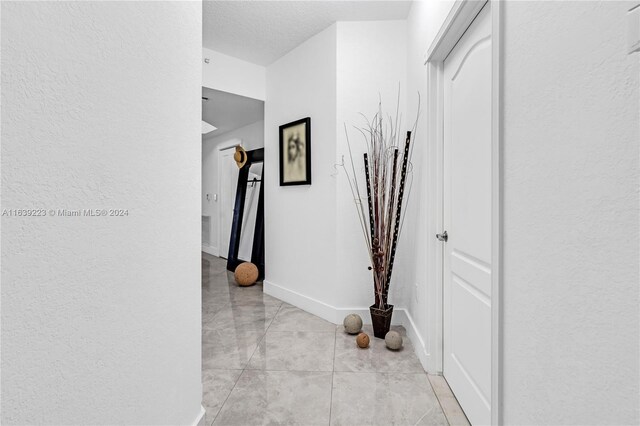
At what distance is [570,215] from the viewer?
0.72 m

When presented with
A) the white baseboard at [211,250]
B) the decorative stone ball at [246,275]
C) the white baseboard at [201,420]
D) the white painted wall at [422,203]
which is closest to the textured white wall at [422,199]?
the white painted wall at [422,203]

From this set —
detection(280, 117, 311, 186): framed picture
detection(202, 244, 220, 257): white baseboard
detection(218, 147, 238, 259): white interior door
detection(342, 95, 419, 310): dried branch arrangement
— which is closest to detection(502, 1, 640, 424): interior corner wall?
detection(342, 95, 419, 310): dried branch arrangement

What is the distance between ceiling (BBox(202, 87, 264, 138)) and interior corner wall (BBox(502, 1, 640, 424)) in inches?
122

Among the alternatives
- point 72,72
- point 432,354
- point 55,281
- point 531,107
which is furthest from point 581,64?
point 432,354

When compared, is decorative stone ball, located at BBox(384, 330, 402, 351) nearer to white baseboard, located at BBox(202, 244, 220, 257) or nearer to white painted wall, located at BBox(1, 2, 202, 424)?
white painted wall, located at BBox(1, 2, 202, 424)

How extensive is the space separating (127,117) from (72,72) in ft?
0.65

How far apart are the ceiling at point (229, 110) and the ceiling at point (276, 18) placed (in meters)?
0.51

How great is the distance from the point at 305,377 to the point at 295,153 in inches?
79.3

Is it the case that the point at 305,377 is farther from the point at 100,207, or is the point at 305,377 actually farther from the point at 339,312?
the point at 100,207

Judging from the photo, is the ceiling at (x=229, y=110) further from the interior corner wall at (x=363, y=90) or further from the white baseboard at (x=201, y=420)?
the white baseboard at (x=201, y=420)

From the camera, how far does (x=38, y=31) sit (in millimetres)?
735

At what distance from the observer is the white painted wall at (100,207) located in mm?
706

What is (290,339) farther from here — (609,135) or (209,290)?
(609,135)

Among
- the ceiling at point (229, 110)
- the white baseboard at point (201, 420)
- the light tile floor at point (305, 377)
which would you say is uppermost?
the ceiling at point (229, 110)
